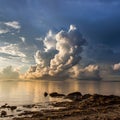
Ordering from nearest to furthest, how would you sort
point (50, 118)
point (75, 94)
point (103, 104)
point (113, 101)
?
point (50, 118), point (103, 104), point (113, 101), point (75, 94)

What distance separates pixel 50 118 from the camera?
48250 mm

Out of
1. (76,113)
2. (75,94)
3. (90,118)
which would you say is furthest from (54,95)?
(90,118)

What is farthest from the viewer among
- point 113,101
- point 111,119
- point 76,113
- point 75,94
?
point 75,94

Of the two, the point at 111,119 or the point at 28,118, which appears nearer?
the point at 111,119

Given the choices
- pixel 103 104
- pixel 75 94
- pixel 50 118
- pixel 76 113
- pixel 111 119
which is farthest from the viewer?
pixel 75 94

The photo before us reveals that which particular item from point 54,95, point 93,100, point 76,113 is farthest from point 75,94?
point 76,113

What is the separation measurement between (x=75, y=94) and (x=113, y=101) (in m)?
35.1

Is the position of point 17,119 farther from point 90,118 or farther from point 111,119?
point 111,119

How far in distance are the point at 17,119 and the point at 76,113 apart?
40.1 feet

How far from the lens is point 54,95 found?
4606 inches

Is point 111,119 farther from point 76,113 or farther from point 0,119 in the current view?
point 0,119

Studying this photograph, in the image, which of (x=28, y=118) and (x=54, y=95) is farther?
(x=54, y=95)

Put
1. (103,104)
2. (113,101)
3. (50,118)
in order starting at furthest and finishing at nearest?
(113,101), (103,104), (50,118)

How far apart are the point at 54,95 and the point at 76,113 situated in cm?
6333
